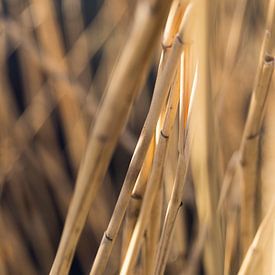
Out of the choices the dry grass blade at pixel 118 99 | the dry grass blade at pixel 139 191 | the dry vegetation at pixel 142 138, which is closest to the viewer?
the dry grass blade at pixel 118 99

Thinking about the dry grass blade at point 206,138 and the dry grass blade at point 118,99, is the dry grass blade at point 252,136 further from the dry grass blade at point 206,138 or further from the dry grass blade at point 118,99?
the dry grass blade at point 118,99

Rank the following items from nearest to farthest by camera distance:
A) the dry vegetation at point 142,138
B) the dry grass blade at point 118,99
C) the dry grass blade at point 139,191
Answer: the dry grass blade at point 118,99
the dry vegetation at point 142,138
the dry grass blade at point 139,191

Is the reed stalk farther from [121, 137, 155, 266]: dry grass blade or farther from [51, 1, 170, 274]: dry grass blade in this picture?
[51, 1, 170, 274]: dry grass blade

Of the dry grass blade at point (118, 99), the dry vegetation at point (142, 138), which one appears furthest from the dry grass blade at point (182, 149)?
the dry grass blade at point (118, 99)

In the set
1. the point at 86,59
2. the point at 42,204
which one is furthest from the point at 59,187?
the point at 86,59

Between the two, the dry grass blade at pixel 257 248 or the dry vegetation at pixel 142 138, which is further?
the dry grass blade at pixel 257 248

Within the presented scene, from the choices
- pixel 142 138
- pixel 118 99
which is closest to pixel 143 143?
pixel 142 138

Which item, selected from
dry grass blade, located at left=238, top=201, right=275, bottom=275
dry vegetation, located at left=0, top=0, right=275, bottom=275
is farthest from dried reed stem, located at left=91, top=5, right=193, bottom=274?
dry grass blade, located at left=238, top=201, right=275, bottom=275
